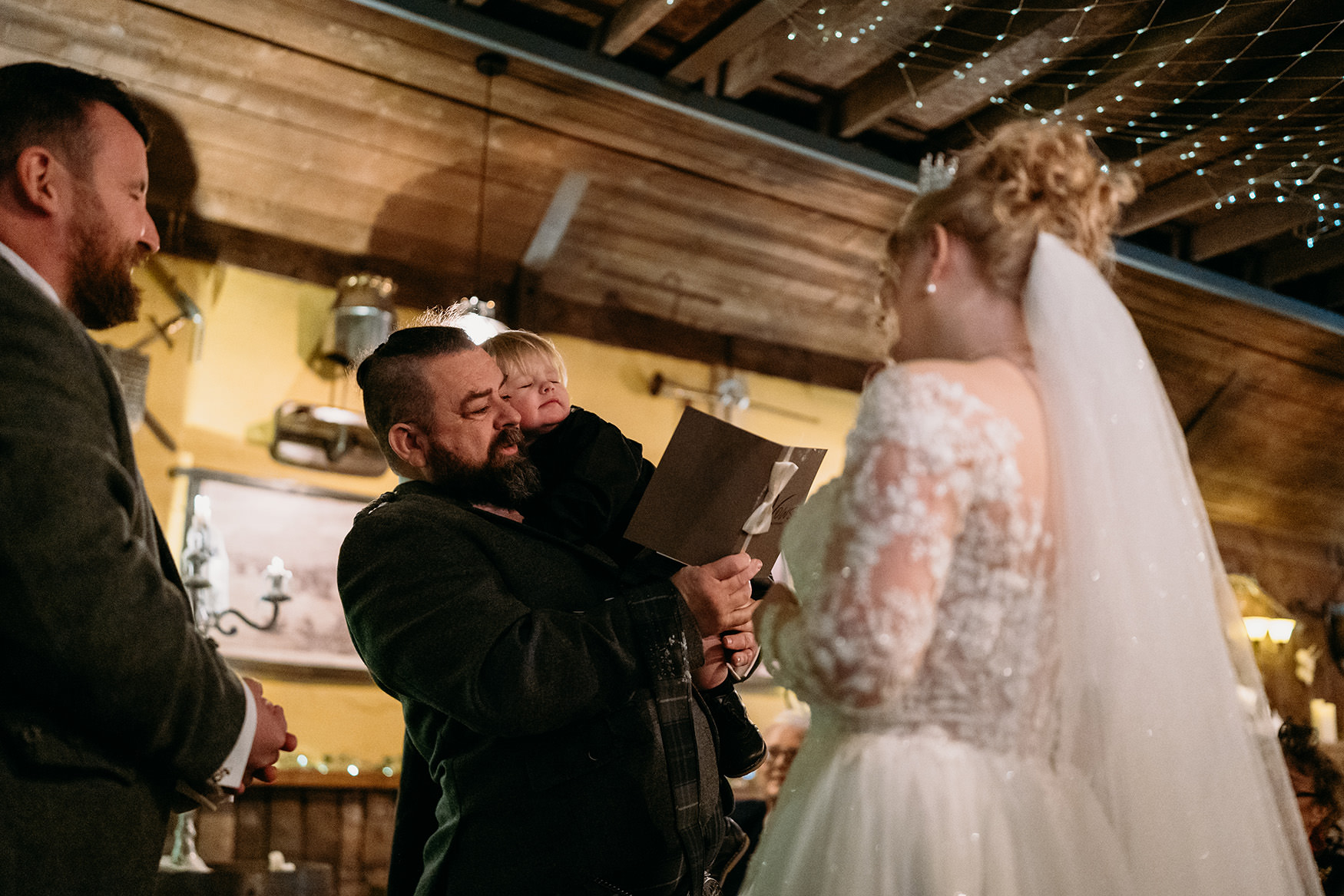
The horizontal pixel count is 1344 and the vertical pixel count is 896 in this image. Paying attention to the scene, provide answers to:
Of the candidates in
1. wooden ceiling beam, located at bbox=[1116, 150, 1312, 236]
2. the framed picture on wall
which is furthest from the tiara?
the framed picture on wall

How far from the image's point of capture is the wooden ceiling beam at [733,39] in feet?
12.2

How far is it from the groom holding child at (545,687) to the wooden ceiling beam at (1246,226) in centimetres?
438

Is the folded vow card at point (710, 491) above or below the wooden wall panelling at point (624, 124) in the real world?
below

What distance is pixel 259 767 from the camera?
1484 mm

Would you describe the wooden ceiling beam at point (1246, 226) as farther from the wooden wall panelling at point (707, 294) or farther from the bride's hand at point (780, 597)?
the bride's hand at point (780, 597)

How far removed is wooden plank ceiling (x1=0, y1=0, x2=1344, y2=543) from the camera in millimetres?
3822

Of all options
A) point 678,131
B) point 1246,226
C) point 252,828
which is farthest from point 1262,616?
point 252,828

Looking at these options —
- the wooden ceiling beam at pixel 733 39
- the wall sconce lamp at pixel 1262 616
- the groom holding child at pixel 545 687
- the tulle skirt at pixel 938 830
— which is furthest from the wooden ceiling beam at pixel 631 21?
the wall sconce lamp at pixel 1262 616

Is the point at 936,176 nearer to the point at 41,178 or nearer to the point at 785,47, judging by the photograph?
the point at 41,178

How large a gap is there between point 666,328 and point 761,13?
2.04 m

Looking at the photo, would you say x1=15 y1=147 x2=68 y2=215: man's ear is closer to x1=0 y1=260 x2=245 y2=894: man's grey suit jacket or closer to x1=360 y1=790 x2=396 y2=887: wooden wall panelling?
x1=0 y1=260 x2=245 y2=894: man's grey suit jacket

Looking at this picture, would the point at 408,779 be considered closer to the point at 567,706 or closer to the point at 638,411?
the point at 567,706

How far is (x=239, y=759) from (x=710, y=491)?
790 mm

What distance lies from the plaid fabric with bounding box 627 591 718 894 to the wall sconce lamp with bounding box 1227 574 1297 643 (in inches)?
232
